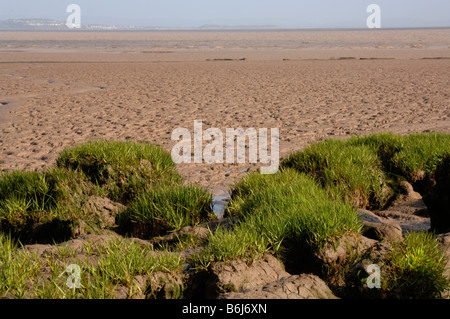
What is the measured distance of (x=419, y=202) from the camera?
5.13 m

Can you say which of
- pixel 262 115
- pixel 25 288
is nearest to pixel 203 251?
pixel 25 288

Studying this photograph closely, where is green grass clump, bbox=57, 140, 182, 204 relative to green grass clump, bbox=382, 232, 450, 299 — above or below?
above

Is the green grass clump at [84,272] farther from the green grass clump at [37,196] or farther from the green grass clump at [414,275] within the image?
the green grass clump at [414,275]

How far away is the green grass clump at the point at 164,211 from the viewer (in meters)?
4.39

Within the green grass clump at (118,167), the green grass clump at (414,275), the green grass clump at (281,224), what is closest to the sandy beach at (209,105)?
the green grass clump at (118,167)

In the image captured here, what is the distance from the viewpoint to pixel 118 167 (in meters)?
5.18

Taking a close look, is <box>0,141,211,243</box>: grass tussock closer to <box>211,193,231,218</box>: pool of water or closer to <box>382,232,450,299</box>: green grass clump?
<box>211,193,231,218</box>: pool of water

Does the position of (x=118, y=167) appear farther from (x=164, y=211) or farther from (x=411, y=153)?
(x=411, y=153)

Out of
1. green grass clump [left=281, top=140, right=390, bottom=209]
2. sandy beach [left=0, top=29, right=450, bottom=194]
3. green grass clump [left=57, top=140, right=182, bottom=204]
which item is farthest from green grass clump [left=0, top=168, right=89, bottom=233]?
green grass clump [left=281, top=140, right=390, bottom=209]

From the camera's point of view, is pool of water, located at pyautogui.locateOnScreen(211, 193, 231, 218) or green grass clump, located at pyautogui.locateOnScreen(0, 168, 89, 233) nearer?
green grass clump, located at pyautogui.locateOnScreen(0, 168, 89, 233)

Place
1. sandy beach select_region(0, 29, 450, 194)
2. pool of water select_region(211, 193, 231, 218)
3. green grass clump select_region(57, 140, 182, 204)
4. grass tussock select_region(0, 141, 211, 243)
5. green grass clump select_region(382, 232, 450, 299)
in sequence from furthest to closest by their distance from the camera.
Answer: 1. sandy beach select_region(0, 29, 450, 194)
2. green grass clump select_region(57, 140, 182, 204)
3. pool of water select_region(211, 193, 231, 218)
4. grass tussock select_region(0, 141, 211, 243)
5. green grass clump select_region(382, 232, 450, 299)

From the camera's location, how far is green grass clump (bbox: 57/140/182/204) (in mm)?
5145

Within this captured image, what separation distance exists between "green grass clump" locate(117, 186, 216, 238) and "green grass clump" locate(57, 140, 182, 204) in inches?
16.8

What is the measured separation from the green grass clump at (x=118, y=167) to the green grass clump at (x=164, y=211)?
1.40ft
